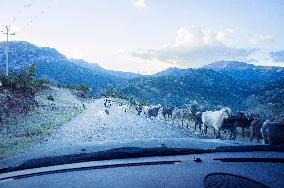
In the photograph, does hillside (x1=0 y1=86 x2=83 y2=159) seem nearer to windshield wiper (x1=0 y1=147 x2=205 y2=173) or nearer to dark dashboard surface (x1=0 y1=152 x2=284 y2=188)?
windshield wiper (x1=0 y1=147 x2=205 y2=173)

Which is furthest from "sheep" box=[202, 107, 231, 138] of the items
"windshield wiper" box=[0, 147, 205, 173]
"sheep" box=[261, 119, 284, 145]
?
"windshield wiper" box=[0, 147, 205, 173]

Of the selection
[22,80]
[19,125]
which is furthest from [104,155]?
[22,80]

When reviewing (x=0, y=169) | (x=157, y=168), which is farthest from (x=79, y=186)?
(x=0, y=169)

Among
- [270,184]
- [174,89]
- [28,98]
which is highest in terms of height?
[174,89]

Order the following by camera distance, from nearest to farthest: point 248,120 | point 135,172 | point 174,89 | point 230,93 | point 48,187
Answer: point 48,187
point 135,172
point 248,120
point 174,89
point 230,93

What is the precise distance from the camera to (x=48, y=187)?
2609mm

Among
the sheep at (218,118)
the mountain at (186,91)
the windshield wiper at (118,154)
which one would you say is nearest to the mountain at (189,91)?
the mountain at (186,91)

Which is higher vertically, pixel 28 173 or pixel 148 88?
pixel 148 88

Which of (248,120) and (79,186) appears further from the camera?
(248,120)

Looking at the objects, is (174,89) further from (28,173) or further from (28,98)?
(28,173)

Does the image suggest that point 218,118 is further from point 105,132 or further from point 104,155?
point 104,155

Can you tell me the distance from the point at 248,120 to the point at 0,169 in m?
Result: 23.7

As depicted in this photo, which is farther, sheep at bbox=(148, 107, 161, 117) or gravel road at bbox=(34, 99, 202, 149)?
sheep at bbox=(148, 107, 161, 117)

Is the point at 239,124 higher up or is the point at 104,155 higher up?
the point at 239,124
